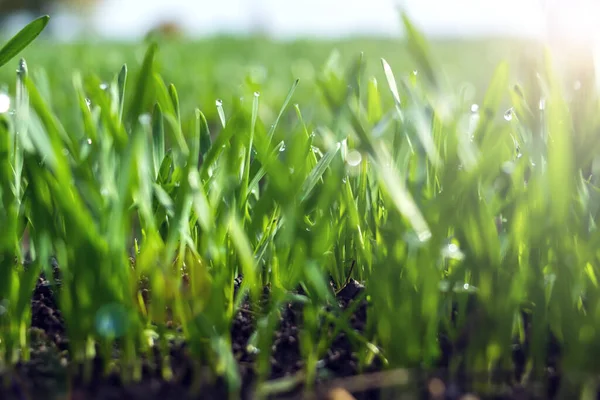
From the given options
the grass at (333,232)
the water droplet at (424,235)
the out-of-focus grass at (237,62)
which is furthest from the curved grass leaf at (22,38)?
the out-of-focus grass at (237,62)

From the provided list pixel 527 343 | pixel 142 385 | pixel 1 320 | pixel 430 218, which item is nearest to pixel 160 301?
pixel 142 385

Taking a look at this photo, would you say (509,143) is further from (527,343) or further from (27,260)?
(27,260)

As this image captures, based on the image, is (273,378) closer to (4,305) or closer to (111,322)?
(111,322)

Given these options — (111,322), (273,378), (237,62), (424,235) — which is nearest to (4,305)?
(111,322)

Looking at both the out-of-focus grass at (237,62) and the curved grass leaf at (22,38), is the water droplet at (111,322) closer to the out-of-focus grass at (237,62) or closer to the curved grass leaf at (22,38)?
the curved grass leaf at (22,38)

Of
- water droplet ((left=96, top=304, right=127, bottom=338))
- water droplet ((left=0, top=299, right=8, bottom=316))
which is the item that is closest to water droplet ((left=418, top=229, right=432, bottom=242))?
water droplet ((left=96, top=304, right=127, bottom=338))
